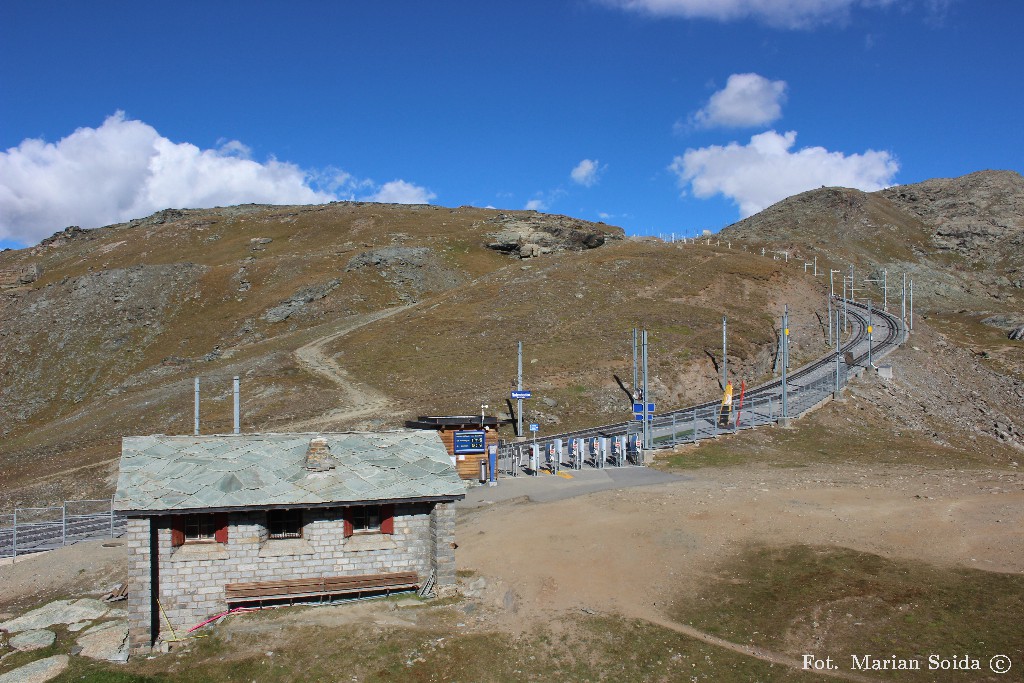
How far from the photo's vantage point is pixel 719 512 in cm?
2478

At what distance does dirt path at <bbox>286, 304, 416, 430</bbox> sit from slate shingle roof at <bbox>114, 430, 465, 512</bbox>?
1083 inches

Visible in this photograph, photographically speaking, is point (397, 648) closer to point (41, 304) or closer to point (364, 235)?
point (41, 304)

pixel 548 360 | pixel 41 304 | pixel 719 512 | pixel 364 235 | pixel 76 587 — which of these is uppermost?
pixel 364 235

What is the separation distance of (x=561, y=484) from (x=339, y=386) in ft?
102

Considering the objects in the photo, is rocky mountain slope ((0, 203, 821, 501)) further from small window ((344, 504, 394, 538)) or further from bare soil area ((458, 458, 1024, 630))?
small window ((344, 504, 394, 538))

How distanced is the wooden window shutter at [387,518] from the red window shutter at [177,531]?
5.36 m

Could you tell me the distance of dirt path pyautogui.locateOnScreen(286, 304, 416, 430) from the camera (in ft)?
165

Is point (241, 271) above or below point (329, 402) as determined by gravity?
above

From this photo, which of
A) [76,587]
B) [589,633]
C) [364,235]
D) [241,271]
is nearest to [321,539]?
[589,633]

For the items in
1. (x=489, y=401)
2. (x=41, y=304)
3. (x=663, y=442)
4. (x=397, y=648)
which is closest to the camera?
(x=397, y=648)

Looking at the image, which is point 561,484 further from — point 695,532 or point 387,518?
point 387,518

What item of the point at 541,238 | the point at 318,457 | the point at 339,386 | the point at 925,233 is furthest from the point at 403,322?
the point at 925,233

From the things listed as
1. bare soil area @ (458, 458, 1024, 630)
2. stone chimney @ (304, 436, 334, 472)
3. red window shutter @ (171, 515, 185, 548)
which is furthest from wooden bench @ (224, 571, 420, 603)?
stone chimney @ (304, 436, 334, 472)

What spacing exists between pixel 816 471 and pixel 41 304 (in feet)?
347
